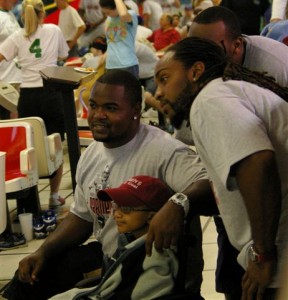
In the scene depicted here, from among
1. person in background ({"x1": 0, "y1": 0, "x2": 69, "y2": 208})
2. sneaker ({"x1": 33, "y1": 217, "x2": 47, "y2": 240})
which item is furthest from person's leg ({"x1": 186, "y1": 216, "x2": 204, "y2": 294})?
person in background ({"x1": 0, "y1": 0, "x2": 69, "y2": 208})

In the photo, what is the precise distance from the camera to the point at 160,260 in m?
2.69

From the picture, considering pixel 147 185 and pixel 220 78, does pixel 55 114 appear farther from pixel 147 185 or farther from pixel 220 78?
pixel 220 78

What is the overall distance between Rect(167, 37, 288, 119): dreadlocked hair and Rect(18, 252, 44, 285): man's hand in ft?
3.74

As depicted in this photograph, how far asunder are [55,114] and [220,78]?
4995 mm

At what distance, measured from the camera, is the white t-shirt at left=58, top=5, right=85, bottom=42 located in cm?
1163

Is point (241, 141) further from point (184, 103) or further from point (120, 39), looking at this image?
point (120, 39)

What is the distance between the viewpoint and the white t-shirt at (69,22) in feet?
38.2

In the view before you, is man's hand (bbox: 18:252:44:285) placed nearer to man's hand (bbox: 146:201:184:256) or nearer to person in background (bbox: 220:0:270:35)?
man's hand (bbox: 146:201:184:256)

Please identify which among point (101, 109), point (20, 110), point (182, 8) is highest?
point (101, 109)

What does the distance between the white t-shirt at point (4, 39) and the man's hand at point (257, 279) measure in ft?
21.6

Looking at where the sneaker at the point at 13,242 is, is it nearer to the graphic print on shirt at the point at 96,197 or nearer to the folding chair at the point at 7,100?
the folding chair at the point at 7,100

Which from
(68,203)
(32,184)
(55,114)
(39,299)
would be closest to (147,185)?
(39,299)

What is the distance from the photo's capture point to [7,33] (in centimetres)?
845

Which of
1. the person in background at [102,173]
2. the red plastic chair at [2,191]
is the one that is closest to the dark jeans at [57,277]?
the person in background at [102,173]
